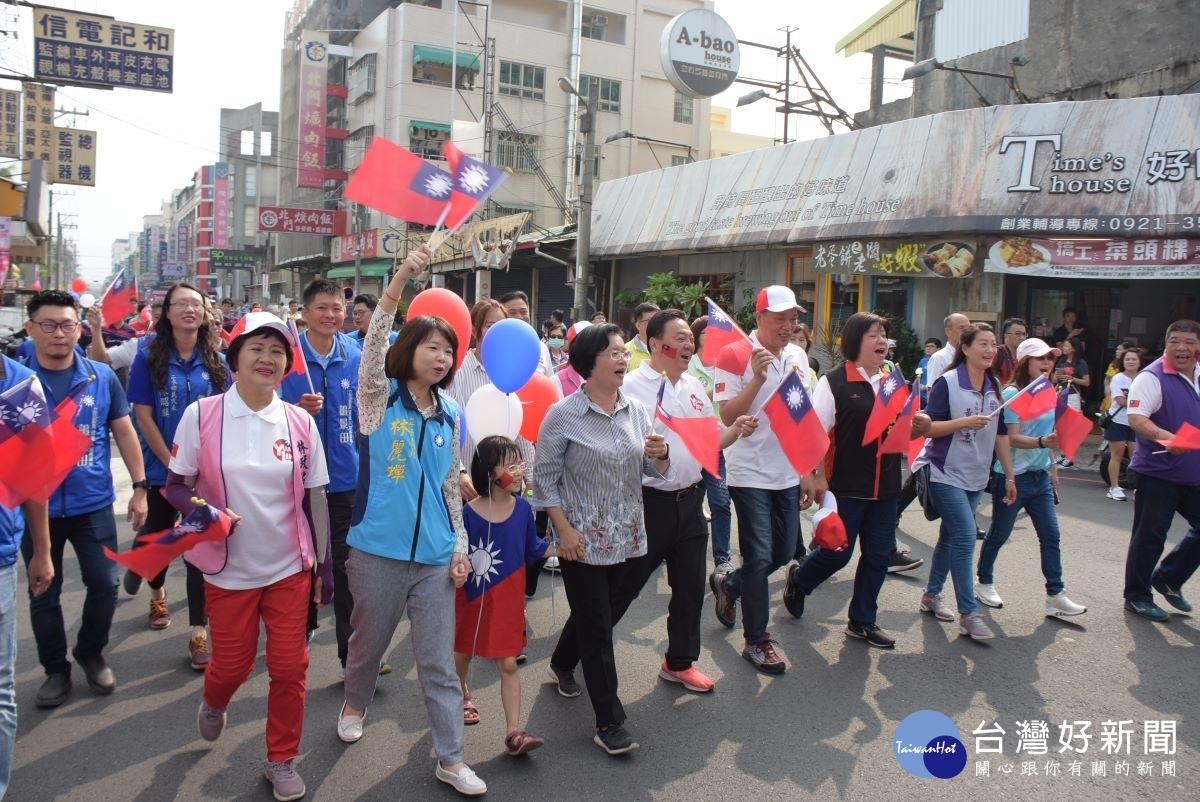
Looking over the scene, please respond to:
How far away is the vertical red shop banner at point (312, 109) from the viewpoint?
42.0 meters

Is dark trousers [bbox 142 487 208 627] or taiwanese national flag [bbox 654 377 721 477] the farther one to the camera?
dark trousers [bbox 142 487 208 627]

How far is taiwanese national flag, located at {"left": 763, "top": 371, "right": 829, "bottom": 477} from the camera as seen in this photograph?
4.52 meters

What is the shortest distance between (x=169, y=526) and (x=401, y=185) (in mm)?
2439

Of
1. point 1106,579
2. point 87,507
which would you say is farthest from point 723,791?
point 1106,579

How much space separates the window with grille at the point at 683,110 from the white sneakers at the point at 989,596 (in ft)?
127

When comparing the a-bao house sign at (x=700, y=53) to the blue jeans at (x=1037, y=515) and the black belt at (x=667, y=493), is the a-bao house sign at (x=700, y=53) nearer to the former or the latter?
the blue jeans at (x=1037, y=515)

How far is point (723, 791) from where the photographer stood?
3.39m

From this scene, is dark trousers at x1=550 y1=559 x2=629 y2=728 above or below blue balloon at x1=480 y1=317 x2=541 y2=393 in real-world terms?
below

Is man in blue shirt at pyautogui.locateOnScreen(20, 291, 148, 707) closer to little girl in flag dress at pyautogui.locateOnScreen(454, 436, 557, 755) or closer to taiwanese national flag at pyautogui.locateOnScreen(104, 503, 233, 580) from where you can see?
taiwanese national flag at pyautogui.locateOnScreen(104, 503, 233, 580)

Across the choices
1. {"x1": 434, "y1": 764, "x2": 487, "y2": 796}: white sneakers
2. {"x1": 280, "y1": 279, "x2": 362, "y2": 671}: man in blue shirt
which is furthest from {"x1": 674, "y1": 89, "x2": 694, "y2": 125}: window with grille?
{"x1": 434, "y1": 764, "x2": 487, "y2": 796}: white sneakers

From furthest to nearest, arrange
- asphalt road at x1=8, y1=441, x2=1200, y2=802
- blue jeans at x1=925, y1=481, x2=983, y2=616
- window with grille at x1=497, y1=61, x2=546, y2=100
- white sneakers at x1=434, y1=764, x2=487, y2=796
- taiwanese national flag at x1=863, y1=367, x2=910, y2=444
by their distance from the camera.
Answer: window with grille at x1=497, y1=61, x2=546, y2=100
blue jeans at x1=925, y1=481, x2=983, y2=616
taiwanese national flag at x1=863, y1=367, x2=910, y2=444
asphalt road at x1=8, y1=441, x2=1200, y2=802
white sneakers at x1=434, y1=764, x2=487, y2=796

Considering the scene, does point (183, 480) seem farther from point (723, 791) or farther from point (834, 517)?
point (834, 517)

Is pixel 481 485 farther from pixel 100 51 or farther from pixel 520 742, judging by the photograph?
pixel 100 51

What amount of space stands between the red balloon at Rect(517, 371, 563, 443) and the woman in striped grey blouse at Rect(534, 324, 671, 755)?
1.35 m
